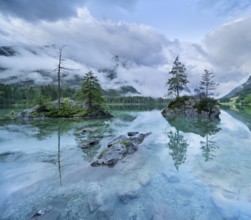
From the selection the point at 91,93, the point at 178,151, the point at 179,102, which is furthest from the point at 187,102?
the point at 178,151

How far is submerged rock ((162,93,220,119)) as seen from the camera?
46219 mm

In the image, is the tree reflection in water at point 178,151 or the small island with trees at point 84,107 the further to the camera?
the small island with trees at point 84,107

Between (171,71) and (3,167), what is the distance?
188 ft

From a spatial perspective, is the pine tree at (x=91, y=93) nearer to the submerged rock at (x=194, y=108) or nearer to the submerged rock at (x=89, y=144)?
the submerged rock at (x=194, y=108)

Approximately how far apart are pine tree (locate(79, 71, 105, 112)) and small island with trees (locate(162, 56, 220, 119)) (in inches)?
699

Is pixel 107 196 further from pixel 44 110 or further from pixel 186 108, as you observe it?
pixel 186 108

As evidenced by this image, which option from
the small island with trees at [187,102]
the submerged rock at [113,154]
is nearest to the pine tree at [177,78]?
the small island with trees at [187,102]

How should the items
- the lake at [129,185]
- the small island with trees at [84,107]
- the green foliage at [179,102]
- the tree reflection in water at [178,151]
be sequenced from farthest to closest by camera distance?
1. the green foliage at [179,102]
2. the small island with trees at [84,107]
3. the tree reflection in water at [178,151]
4. the lake at [129,185]

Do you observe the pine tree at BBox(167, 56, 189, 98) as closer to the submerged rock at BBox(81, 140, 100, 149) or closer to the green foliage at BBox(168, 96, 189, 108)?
the green foliage at BBox(168, 96, 189, 108)

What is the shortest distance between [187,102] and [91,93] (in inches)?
1048

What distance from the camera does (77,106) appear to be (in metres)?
48.7

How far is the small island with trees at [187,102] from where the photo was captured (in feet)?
153

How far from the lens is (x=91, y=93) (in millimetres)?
46312

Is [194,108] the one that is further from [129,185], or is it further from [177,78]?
[129,185]
